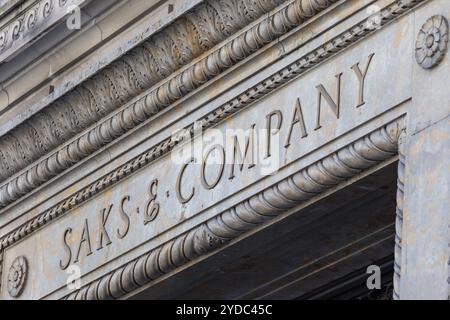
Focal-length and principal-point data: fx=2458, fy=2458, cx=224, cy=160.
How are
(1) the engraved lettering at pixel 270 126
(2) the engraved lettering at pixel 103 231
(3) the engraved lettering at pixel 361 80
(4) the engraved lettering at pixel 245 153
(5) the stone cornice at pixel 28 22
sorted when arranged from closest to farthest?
1. (3) the engraved lettering at pixel 361 80
2. (1) the engraved lettering at pixel 270 126
3. (4) the engraved lettering at pixel 245 153
4. (2) the engraved lettering at pixel 103 231
5. (5) the stone cornice at pixel 28 22

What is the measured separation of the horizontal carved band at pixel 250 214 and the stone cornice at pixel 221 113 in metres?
0.69

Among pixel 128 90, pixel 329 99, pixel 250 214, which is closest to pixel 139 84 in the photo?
pixel 128 90

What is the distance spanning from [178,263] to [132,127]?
3.98 feet

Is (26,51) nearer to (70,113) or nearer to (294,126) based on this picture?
(70,113)

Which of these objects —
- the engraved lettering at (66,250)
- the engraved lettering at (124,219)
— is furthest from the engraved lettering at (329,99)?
the engraved lettering at (66,250)

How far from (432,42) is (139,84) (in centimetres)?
317

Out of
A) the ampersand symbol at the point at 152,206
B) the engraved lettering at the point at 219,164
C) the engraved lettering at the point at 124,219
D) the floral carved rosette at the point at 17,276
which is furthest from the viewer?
the floral carved rosette at the point at 17,276

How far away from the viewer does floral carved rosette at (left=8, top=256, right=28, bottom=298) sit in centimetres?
1811

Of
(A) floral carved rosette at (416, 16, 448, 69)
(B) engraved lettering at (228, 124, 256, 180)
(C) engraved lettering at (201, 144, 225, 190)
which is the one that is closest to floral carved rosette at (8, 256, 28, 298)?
(C) engraved lettering at (201, 144, 225, 190)

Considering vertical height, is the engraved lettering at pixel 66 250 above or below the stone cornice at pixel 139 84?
below

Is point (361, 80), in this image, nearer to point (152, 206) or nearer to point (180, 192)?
point (180, 192)

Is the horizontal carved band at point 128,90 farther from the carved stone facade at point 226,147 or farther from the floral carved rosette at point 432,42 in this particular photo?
the floral carved rosette at point 432,42

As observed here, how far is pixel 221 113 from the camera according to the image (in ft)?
53.2

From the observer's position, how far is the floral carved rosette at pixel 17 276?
18109mm
